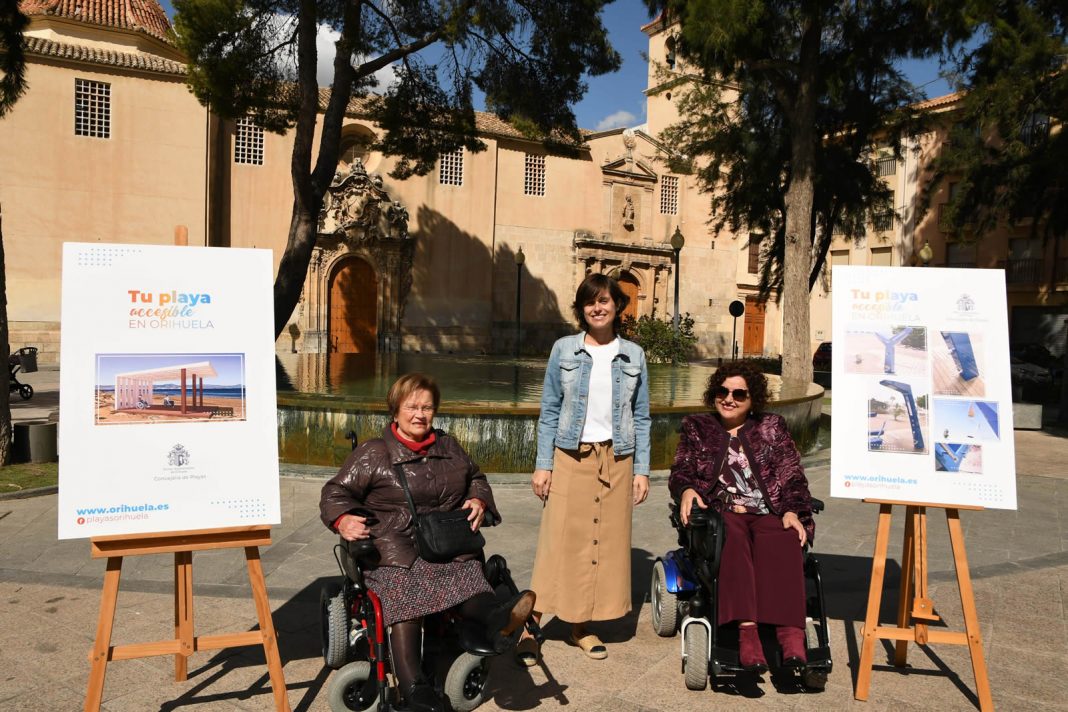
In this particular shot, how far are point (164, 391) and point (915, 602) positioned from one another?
3.23 metres

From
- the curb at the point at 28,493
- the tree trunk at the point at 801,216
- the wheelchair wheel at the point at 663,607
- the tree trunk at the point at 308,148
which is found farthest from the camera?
the tree trunk at the point at 801,216

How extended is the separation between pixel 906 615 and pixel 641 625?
1.24 meters

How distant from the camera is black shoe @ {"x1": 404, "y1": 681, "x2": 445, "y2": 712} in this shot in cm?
270

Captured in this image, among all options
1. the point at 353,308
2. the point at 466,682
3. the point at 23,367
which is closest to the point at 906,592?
the point at 466,682

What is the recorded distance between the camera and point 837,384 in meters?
3.41

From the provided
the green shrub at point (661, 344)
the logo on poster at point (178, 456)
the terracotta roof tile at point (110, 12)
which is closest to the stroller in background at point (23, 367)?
the terracotta roof tile at point (110, 12)

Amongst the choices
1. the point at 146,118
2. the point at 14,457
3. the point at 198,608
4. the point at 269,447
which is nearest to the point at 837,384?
the point at 269,447

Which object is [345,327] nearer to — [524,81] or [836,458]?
[524,81]

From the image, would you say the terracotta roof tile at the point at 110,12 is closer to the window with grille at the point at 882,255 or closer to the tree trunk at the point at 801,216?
the tree trunk at the point at 801,216

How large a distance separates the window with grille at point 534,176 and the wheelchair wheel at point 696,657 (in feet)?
81.8

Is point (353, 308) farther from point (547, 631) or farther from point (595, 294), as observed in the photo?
point (595, 294)

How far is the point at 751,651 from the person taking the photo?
127 inches

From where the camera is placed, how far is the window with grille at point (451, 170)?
25.6m

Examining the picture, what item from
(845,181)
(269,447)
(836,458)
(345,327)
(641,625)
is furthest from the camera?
(345,327)
